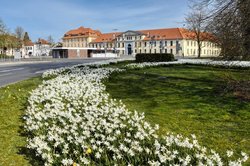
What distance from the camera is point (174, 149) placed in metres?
4.44

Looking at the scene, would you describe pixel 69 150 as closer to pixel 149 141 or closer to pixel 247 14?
pixel 149 141

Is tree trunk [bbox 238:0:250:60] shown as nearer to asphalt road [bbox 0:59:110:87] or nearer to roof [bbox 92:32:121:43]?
asphalt road [bbox 0:59:110:87]

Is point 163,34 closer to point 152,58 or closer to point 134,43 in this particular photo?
point 134,43

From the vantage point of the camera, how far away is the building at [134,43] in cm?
10109

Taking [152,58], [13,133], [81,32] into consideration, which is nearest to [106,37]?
[81,32]

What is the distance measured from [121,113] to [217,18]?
594 centimetres

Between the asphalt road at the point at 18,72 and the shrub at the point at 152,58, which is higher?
the shrub at the point at 152,58

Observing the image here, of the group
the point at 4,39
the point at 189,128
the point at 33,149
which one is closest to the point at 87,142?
the point at 33,149

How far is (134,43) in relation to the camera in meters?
123

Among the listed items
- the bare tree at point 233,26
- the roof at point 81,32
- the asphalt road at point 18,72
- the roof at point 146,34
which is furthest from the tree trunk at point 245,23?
the roof at point 81,32

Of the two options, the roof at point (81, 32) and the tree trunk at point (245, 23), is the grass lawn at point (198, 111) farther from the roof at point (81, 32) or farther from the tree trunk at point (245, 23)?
the roof at point (81, 32)

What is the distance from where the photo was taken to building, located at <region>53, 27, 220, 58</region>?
10109cm

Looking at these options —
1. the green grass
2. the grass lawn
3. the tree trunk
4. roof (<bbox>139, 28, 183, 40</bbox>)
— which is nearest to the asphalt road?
the green grass

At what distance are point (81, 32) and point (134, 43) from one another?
34.8 m
